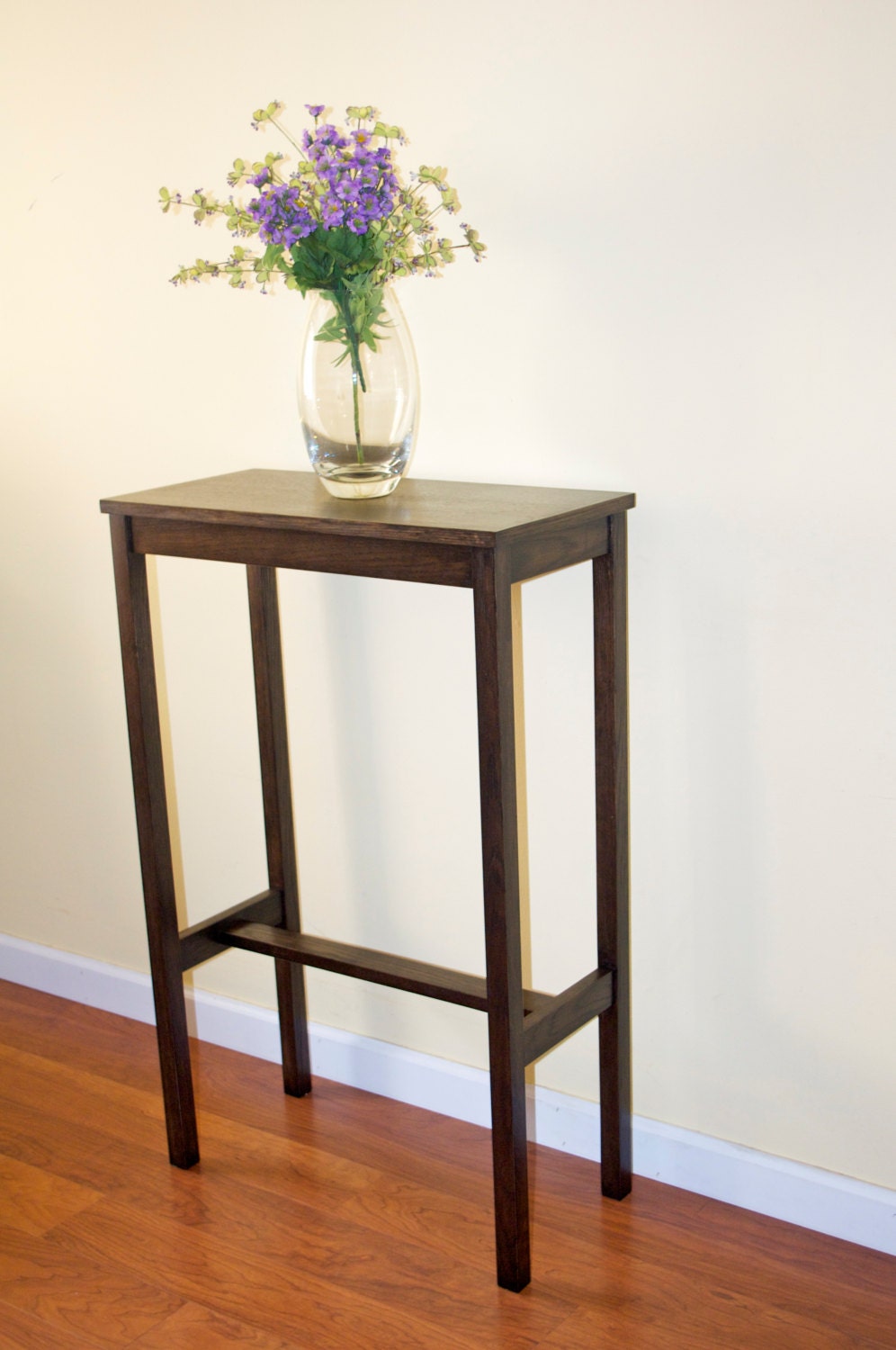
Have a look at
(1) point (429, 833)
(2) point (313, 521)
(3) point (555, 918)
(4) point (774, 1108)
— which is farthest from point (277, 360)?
(4) point (774, 1108)

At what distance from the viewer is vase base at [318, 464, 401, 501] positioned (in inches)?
71.7

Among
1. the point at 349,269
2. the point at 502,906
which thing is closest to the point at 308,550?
the point at 349,269

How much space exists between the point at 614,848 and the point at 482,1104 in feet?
2.00

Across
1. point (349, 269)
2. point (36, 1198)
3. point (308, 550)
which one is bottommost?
point (36, 1198)

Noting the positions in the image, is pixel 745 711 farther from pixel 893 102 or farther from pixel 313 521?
pixel 893 102

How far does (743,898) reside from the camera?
6.30 ft

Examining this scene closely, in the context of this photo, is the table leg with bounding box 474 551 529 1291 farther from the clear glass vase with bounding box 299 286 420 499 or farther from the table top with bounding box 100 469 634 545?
the clear glass vase with bounding box 299 286 420 499

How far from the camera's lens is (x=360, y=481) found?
1819 mm

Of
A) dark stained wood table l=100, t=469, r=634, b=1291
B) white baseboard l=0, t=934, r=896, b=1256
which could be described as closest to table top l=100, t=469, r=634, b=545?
dark stained wood table l=100, t=469, r=634, b=1291

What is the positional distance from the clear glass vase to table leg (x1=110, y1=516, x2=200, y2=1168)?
0.35 meters

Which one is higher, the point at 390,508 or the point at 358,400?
the point at 358,400

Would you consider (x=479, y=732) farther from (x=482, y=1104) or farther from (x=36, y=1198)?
(x=36, y=1198)

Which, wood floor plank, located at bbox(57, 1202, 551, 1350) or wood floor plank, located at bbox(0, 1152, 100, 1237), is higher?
wood floor plank, located at bbox(57, 1202, 551, 1350)

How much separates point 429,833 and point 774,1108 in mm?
689
